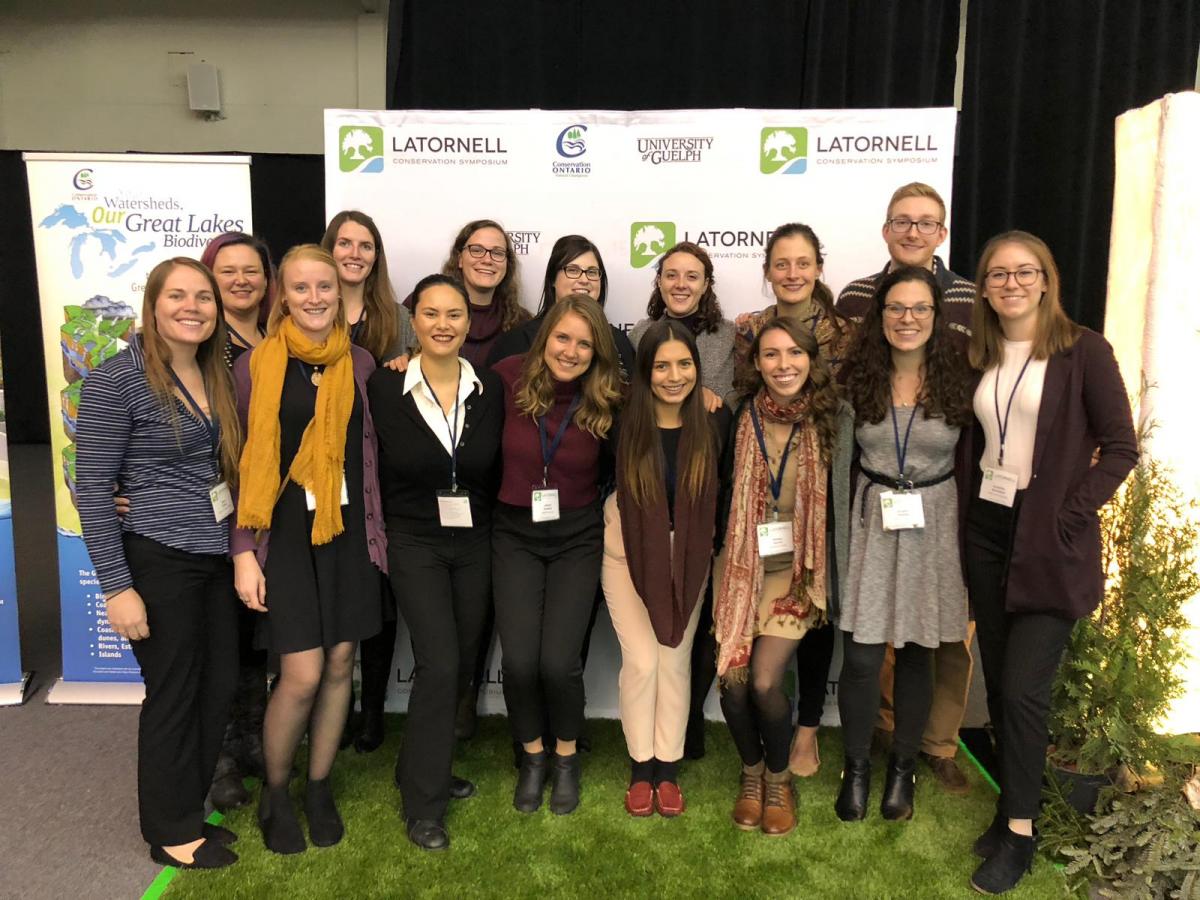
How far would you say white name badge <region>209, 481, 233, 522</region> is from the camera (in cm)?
207

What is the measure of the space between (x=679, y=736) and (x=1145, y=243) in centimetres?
217

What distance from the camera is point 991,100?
4.58 m

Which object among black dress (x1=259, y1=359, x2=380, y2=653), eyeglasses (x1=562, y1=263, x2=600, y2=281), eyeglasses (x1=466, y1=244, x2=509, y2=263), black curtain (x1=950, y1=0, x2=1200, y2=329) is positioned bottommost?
black dress (x1=259, y1=359, x2=380, y2=653)

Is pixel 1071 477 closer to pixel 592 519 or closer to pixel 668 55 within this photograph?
pixel 592 519

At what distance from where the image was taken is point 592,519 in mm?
2451

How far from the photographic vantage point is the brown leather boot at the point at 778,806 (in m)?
2.39

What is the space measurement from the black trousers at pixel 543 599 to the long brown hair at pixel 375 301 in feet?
2.57

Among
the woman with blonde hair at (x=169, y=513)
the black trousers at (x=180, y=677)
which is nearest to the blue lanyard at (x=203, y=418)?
the woman with blonde hair at (x=169, y=513)

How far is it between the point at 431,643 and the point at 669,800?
0.91 m

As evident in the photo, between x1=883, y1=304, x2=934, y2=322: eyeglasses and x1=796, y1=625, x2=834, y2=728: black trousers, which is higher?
x1=883, y1=304, x2=934, y2=322: eyeglasses

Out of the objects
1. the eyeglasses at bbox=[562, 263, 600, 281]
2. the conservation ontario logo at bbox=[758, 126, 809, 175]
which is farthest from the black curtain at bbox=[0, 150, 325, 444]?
the conservation ontario logo at bbox=[758, 126, 809, 175]

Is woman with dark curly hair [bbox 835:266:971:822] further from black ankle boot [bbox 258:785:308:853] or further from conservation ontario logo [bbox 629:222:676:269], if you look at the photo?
black ankle boot [bbox 258:785:308:853]

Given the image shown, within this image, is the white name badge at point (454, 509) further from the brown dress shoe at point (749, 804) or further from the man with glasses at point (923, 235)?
the man with glasses at point (923, 235)

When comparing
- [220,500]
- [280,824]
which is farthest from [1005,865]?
[220,500]
